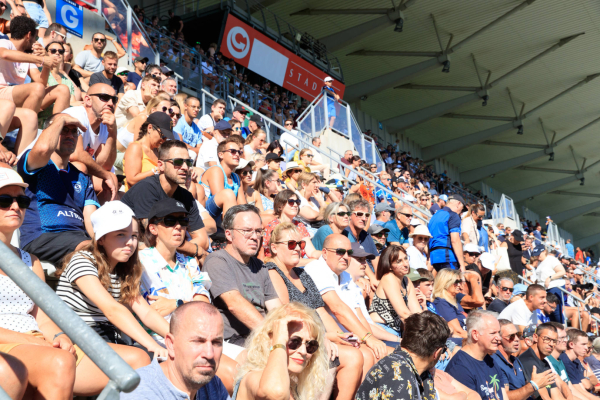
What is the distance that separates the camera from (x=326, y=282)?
4.65m

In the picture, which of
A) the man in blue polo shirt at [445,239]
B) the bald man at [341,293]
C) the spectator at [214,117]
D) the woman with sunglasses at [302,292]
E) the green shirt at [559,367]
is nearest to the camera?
the woman with sunglasses at [302,292]

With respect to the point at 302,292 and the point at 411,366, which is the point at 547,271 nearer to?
the point at 302,292

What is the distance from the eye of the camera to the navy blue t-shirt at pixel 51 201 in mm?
3588

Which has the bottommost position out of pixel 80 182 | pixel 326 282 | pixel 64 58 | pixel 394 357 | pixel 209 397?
pixel 209 397

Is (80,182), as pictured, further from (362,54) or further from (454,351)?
(362,54)

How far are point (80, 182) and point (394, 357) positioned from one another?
2.26 meters

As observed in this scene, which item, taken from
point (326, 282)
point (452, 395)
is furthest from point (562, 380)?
point (326, 282)

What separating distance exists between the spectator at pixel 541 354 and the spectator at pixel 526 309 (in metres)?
0.59

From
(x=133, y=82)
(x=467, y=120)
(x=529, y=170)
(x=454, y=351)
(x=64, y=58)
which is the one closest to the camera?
(x=454, y=351)

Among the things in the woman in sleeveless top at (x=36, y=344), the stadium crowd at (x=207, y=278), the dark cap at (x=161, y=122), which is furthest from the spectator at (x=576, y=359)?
the woman in sleeveless top at (x=36, y=344)

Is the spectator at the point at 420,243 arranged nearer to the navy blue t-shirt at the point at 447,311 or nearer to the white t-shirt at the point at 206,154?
the navy blue t-shirt at the point at 447,311

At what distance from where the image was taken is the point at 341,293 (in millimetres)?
4855

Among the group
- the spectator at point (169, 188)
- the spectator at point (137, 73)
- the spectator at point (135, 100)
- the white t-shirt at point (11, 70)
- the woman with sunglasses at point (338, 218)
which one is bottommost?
the spectator at point (169, 188)

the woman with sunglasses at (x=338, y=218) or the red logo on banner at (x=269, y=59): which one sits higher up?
the red logo on banner at (x=269, y=59)
